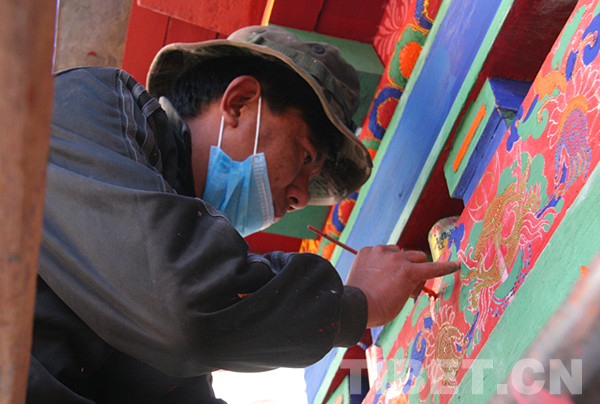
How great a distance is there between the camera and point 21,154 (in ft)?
1.55

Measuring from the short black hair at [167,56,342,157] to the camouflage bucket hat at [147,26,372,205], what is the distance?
0.03m

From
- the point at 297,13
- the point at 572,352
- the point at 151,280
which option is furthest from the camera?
the point at 297,13

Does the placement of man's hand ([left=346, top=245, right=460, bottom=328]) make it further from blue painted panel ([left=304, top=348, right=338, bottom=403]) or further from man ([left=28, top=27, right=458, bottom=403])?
blue painted panel ([left=304, top=348, right=338, bottom=403])

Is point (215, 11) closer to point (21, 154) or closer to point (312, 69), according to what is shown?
point (312, 69)

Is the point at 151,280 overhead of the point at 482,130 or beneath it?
beneath

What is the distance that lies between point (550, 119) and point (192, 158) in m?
1.12

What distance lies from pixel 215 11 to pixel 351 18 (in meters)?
0.61

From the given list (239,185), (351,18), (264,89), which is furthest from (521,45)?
(351,18)

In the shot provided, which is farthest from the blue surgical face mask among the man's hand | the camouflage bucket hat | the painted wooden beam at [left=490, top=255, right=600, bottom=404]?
the painted wooden beam at [left=490, top=255, right=600, bottom=404]

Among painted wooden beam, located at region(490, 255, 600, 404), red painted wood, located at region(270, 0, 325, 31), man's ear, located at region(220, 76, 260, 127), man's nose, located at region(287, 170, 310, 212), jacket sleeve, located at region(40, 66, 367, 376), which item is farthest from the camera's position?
red painted wood, located at region(270, 0, 325, 31)

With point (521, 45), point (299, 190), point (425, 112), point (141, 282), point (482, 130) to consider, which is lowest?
point (299, 190)

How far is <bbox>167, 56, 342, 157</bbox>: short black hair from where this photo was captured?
212 cm

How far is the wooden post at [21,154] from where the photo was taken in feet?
1.42

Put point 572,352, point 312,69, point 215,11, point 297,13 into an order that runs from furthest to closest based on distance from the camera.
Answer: point 215,11
point 297,13
point 312,69
point 572,352
